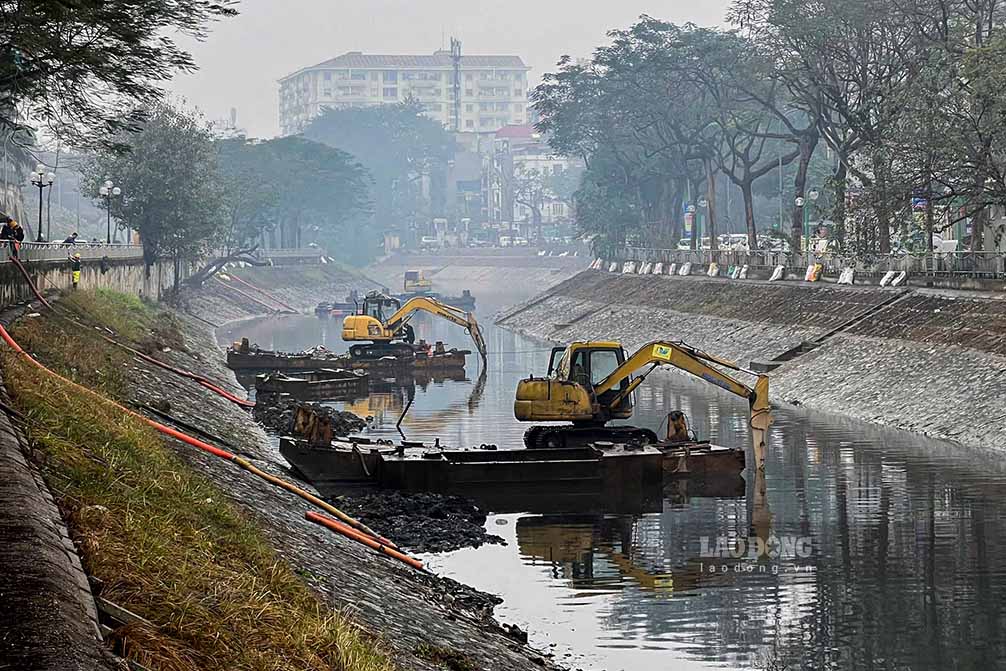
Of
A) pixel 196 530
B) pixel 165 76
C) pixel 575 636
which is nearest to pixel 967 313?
pixel 165 76

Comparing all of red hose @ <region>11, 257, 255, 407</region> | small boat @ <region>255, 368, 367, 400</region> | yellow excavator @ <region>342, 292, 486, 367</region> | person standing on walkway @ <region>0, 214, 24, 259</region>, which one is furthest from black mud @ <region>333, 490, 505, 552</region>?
yellow excavator @ <region>342, 292, 486, 367</region>

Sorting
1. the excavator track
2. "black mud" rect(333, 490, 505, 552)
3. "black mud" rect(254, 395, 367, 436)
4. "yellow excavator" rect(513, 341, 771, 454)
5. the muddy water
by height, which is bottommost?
the muddy water

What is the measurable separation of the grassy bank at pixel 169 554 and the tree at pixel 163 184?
259ft

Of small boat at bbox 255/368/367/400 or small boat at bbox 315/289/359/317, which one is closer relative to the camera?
small boat at bbox 255/368/367/400

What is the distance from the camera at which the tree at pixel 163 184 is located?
103m

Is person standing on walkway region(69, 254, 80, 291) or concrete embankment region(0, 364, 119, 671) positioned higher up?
person standing on walkway region(69, 254, 80, 291)

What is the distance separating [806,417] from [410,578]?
99.1 ft

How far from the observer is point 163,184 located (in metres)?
103

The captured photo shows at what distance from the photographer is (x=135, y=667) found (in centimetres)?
1103

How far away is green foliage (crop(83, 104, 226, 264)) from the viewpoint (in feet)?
336

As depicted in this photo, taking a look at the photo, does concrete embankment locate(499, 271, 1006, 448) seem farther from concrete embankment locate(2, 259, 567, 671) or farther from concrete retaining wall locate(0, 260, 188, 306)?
concrete retaining wall locate(0, 260, 188, 306)

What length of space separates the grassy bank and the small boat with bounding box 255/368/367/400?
34.6 metres

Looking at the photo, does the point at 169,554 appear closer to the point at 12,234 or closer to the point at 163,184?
the point at 12,234

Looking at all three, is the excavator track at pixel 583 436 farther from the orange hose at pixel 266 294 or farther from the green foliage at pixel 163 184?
the orange hose at pixel 266 294
